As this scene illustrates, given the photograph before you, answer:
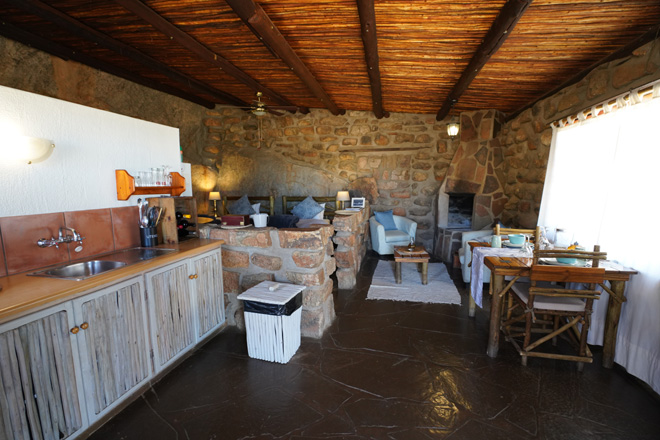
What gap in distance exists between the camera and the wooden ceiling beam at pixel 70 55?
367cm

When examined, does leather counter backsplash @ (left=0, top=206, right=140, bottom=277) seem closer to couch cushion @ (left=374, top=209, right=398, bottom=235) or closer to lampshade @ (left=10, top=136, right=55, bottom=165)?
lampshade @ (left=10, top=136, right=55, bottom=165)

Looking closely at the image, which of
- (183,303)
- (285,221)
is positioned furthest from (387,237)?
(183,303)

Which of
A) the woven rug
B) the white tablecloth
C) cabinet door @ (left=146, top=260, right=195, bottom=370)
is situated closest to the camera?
cabinet door @ (left=146, top=260, right=195, bottom=370)

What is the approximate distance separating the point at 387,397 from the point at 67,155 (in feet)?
9.20

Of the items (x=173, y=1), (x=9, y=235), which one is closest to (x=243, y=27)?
(x=173, y=1)

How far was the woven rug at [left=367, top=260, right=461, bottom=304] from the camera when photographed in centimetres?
390

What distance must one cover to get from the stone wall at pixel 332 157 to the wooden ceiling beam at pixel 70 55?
5.31ft

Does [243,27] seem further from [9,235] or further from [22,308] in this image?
[22,308]

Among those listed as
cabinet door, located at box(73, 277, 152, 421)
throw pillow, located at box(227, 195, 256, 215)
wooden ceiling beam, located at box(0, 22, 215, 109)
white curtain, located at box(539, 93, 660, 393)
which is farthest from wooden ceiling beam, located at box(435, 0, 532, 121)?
wooden ceiling beam, located at box(0, 22, 215, 109)

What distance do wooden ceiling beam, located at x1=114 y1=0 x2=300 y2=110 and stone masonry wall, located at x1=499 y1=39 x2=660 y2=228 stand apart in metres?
4.28

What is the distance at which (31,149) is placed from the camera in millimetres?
1849

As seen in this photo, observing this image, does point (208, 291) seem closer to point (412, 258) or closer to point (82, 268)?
point (82, 268)

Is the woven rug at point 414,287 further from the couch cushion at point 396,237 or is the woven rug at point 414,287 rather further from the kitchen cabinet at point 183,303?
the kitchen cabinet at point 183,303

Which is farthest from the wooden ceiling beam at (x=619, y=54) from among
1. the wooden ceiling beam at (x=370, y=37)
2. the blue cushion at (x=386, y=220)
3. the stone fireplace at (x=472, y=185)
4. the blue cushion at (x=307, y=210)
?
the blue cushion at (x=307, y=210)
